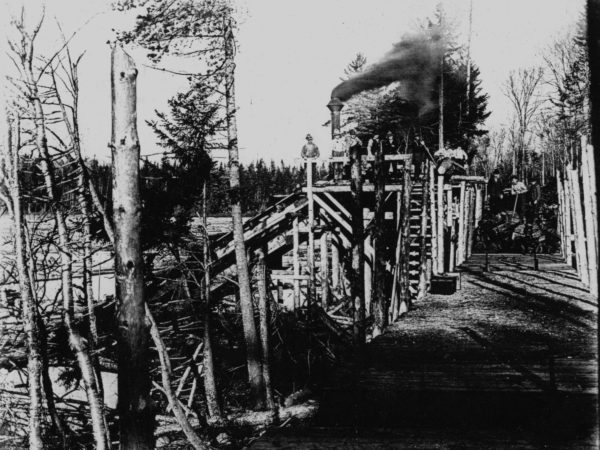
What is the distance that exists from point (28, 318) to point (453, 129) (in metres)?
32.4

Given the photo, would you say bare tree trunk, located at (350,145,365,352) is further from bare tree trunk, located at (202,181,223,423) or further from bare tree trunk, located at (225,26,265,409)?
bare tree trunk, located at (225,26,265,409)

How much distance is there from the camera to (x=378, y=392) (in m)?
5.89

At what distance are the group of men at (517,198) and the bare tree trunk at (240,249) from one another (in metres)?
10.1

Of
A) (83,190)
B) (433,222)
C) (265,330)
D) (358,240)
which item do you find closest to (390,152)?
(433,222)

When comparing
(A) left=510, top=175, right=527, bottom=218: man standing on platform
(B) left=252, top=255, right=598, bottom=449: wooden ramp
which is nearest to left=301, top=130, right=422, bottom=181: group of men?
(A) left=510, top=175, right=527, bottom=218: man standing on platform

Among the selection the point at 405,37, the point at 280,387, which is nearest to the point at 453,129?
the point at 405,37

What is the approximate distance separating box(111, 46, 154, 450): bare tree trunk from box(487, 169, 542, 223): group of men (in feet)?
54.6

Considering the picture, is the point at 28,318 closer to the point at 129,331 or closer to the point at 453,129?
the point at 129,331

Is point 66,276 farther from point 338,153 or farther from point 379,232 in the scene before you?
point 338,153

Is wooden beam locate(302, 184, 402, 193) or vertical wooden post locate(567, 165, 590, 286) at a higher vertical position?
wooden beam locate(302, 184, 402, 193)

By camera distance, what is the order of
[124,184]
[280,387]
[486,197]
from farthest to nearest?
[486,197]
[280,387]
[124,184]

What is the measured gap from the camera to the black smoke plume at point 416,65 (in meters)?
30.9

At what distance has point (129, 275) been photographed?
5617 mm

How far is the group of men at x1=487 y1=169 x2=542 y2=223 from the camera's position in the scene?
2008 cm
